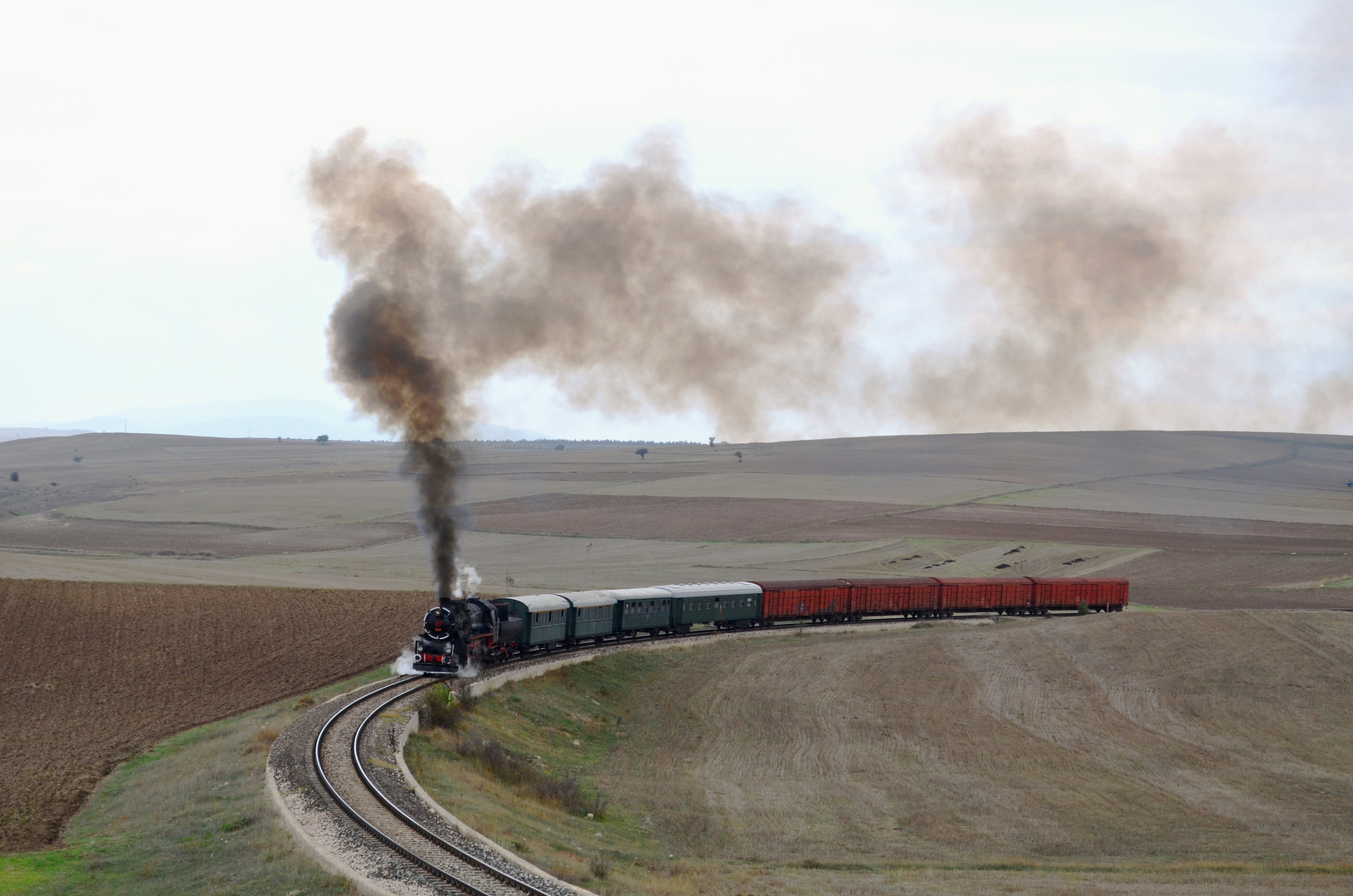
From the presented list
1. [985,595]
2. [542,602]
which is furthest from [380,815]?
[985,595]

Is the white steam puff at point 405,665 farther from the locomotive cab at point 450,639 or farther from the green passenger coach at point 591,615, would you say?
the green passenger coach at point 591,615

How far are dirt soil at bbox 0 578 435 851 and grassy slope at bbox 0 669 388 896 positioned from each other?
1404mm

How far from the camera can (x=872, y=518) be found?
334ft

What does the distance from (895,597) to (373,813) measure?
142 feet

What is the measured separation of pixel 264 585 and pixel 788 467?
10258 centimetres

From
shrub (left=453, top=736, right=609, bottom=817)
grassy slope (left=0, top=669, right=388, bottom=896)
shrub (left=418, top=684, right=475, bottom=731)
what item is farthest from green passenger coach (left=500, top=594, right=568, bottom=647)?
grassy slope (left=0, top=669, right=388, bottom=896)

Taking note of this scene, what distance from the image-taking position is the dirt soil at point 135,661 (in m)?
30.0

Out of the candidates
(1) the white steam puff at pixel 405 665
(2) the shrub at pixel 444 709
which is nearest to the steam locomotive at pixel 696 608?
(1) the white steam puff at pixel 405 665

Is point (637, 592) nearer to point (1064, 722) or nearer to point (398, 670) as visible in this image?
point (398, 670)

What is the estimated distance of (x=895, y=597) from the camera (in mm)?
60812

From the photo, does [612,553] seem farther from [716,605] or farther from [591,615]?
[591,615]

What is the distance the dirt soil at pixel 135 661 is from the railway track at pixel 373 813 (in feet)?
19.2

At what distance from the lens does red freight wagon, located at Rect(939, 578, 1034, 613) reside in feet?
207

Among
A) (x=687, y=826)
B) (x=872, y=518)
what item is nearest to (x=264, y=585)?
(x=687, y=826)
